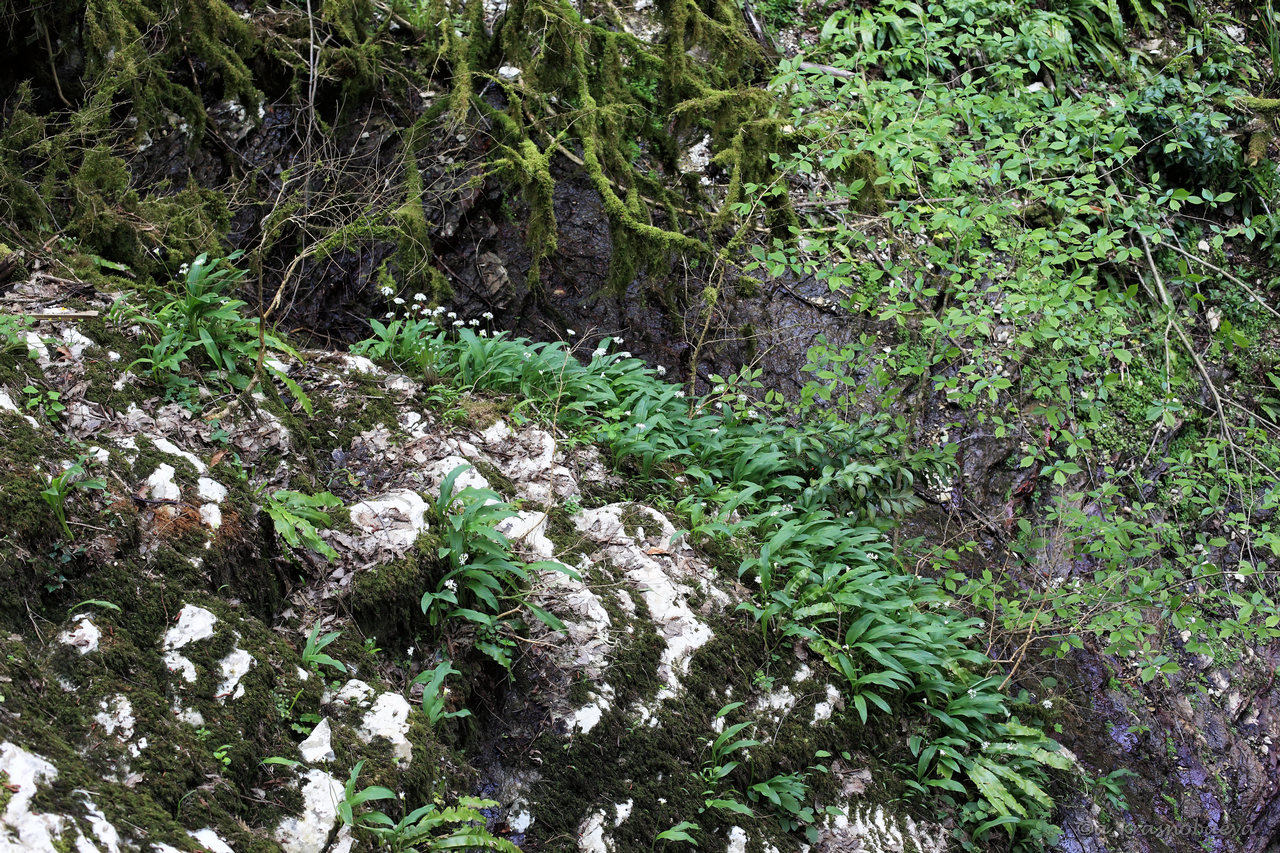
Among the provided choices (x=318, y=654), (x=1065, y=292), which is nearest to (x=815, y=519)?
(x=1065, y=292)

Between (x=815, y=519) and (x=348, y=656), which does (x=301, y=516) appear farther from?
(x=815, y=519)

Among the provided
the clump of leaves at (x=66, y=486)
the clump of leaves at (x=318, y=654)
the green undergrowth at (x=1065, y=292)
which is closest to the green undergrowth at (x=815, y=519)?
the green undergrowth at (x=1065, y=292)

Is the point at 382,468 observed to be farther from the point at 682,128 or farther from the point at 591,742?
the point at 682,128

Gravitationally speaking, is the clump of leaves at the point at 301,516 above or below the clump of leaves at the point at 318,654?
above

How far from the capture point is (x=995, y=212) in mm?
4246

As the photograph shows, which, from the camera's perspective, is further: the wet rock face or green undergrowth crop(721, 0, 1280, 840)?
green undergrowth crop(721, 0, 1280, 840)

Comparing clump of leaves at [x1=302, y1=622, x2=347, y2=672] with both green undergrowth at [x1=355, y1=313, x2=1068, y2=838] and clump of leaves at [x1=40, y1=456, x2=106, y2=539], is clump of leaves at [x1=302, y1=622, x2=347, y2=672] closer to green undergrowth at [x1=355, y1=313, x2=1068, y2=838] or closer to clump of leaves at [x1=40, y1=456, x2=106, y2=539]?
clump of leaves at [x1=40, y1=456, x2=106, y2=539]

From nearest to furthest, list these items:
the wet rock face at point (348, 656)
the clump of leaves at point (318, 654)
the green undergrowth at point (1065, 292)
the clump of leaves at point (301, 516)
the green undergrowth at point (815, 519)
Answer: the wet rock face at point (348, 656) < the clump of leaves at point (318, 654) < the clump of leaves at point (301, 516) < the green undergrowth at point (815, 519) < the green undergrowth at point (1065, 292)

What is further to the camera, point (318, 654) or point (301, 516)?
point (301, 516)

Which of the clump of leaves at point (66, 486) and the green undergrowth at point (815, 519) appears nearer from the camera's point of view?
the clump of leaves at point (66, 486)

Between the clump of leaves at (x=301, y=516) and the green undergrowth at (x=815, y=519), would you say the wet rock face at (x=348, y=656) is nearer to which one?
the clump of leaves at (x=301, y=516)

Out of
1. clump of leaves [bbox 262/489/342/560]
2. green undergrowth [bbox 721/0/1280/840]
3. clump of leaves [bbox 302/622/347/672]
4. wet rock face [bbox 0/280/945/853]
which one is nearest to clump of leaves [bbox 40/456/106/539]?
wet rock face [bbox 0/280/945/853]

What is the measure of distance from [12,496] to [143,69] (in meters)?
3.44

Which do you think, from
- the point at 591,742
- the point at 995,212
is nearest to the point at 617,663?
the point at 591,742
